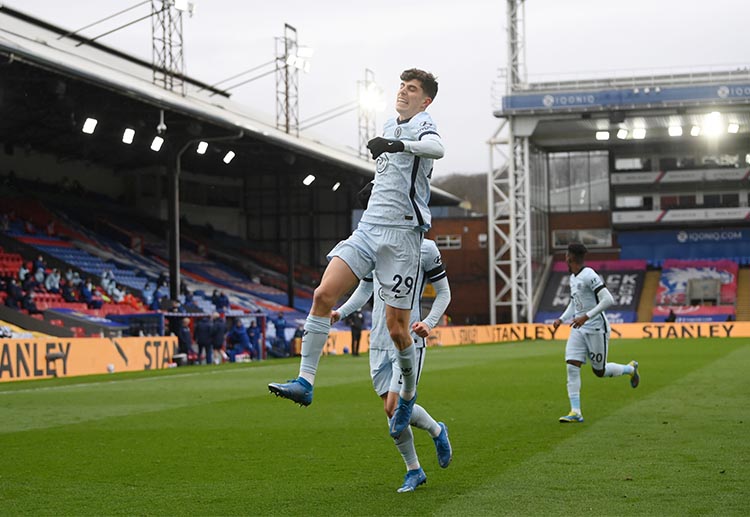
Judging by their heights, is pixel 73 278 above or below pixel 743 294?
above

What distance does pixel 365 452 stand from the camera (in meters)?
10.3

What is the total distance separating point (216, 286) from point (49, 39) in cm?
1362

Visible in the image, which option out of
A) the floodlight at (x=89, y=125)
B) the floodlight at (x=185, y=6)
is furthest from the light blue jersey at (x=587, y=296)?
the floodlight at (x=185, y=6)

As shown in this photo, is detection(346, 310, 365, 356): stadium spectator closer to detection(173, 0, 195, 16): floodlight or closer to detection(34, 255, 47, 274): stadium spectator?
detection(34, 255, 47, 274): stadium spectator

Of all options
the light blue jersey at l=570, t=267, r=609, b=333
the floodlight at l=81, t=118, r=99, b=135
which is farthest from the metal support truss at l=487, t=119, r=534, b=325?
the light blue jersey at l=570, t=267, r=609, b=333

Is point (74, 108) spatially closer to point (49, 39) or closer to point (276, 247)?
point (49, 39)

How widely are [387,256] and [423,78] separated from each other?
1319 millimetres

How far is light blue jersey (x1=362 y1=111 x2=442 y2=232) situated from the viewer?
7383 mm

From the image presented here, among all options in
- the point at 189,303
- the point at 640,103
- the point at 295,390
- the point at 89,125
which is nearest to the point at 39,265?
the point at 189,303

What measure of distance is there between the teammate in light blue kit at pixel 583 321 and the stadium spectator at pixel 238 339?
23.7m

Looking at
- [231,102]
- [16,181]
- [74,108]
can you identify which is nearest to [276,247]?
[231,102]

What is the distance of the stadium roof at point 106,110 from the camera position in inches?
1216

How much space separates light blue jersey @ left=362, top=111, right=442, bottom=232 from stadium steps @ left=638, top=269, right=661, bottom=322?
59.5 m

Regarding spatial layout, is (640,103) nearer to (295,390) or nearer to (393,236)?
(393,236)
